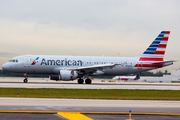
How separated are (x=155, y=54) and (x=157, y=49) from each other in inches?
42.6

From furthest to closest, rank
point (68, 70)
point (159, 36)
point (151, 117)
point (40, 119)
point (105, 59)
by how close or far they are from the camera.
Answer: point (159, 36), point (105, 59), point (68, 70), point (151, 117), point (40, 119)

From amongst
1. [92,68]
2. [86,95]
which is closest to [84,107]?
[86,95]

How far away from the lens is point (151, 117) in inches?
453

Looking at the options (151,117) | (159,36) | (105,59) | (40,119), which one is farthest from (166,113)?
(159,36)

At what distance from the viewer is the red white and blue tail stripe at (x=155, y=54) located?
154 feet

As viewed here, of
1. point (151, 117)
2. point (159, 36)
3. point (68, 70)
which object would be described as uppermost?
point (159, 36)

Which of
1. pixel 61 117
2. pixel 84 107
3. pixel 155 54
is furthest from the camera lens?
pixel 155 54

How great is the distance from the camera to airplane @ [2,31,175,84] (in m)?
41.3

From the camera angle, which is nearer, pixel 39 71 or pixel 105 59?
pixel 39 71

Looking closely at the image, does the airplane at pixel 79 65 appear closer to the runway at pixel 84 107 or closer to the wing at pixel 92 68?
the wing at pixel 92 68

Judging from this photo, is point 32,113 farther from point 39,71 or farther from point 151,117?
point 39,71

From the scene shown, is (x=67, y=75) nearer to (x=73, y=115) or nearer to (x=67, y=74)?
(x=67, y=74)

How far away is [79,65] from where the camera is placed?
43406 millimetres

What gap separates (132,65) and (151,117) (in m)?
35.2
